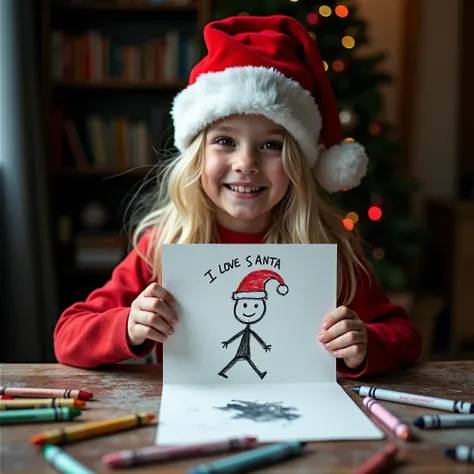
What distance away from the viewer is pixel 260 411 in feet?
3.00

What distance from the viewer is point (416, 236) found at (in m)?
2.82

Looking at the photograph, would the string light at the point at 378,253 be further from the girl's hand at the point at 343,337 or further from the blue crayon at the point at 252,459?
the blue crayon at the point at 252,459

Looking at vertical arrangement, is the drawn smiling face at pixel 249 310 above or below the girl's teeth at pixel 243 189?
below

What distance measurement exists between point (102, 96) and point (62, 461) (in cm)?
290

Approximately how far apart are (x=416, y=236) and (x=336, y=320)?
1844 millimetres

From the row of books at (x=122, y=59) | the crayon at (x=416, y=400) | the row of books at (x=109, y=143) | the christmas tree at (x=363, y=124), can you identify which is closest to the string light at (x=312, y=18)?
the christmas tree at (x=363, y=124)

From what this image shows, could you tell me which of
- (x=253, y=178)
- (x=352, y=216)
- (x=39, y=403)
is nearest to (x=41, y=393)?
(x=39, y=403)

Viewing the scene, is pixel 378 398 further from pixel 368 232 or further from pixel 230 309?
pixel 368 232

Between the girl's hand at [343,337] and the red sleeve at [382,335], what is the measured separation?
0.02 metres

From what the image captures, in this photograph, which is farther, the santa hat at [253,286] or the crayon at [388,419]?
the santa hat at [253,286]

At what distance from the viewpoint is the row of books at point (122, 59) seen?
3.17 metres

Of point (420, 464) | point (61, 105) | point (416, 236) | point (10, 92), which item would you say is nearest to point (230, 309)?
point (420, 464)

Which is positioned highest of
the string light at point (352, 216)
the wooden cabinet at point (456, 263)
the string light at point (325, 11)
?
the string light at point (325, 11)

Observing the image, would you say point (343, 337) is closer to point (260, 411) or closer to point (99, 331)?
point (260, 411)
